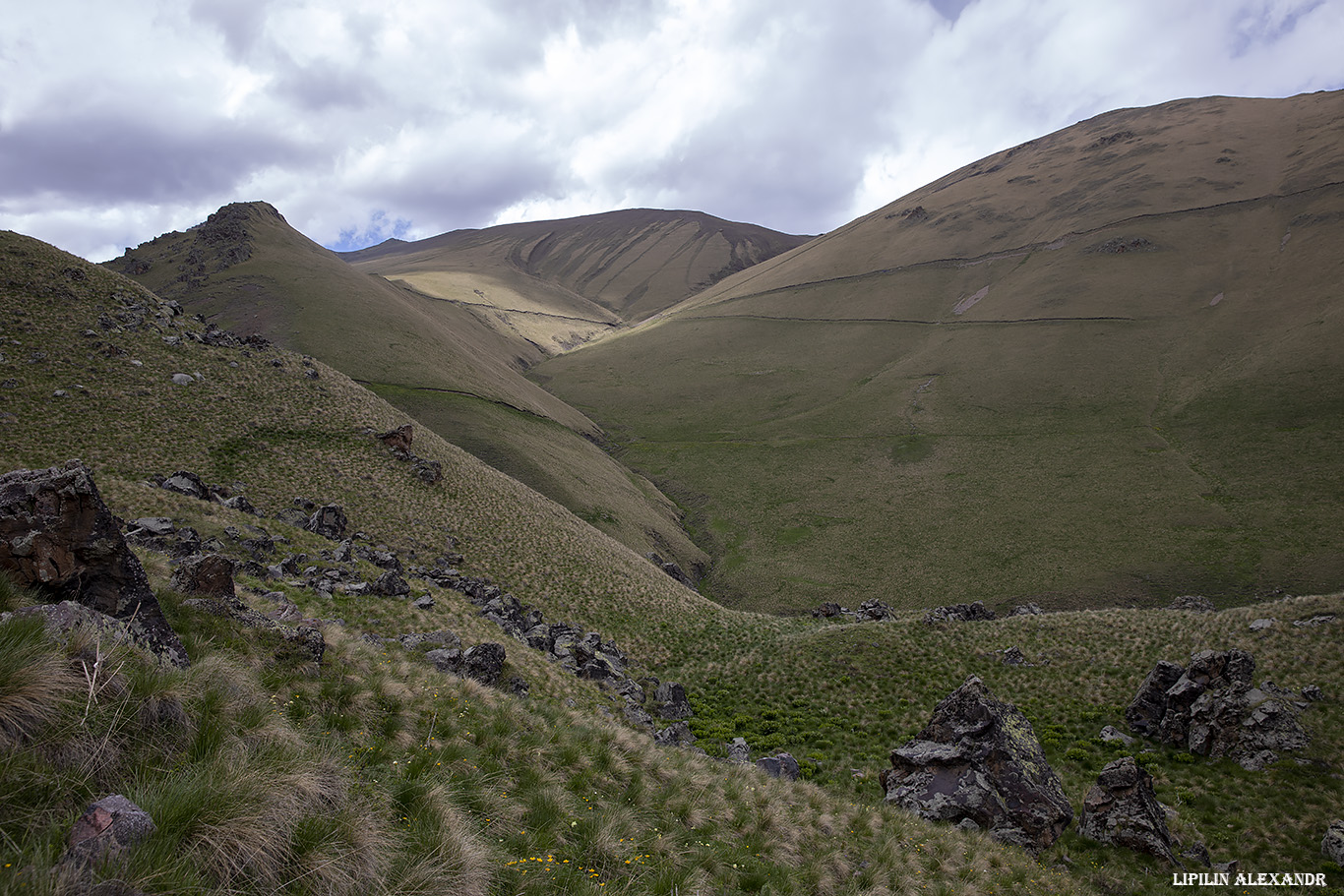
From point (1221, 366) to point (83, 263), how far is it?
121 meters

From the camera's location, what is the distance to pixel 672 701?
23141 millimetres

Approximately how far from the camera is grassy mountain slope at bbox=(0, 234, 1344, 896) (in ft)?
15.3

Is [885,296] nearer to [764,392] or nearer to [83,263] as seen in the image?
[764,392]

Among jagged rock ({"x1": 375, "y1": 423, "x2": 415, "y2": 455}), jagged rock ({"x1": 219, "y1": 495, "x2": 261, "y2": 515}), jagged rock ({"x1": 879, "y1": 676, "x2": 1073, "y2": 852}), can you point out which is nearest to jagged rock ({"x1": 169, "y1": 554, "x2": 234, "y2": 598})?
jagged rock ({"x1": 219, "y1": 495, "x2": 261, "y2": 515})

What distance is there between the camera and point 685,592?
37406 millimetres

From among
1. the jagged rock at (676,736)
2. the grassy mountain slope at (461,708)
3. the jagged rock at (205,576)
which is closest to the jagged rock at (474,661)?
the grassy mountain slope at (461,708)

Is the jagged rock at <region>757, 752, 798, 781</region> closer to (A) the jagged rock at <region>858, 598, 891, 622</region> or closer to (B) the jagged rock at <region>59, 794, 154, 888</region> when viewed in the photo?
(B) the jagged rock at <region>59, 794, 154, 888</region>

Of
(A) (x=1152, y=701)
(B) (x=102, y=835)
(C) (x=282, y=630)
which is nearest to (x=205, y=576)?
(C) (x=282, y=630)

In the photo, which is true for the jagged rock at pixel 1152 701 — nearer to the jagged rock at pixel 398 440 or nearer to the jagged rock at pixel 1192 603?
the jagged rock at pixel 1192 603

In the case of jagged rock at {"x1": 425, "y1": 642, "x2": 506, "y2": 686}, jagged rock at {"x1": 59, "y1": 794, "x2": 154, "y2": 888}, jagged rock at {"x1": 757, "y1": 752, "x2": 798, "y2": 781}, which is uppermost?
jagged rock at {"x1": 59, "y1": 794, "x2": 154, "y2": 888}

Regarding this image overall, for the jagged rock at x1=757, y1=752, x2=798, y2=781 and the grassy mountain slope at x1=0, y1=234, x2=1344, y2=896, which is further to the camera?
the jagged rock at x1=757, y1=752, x2=798, y2=781

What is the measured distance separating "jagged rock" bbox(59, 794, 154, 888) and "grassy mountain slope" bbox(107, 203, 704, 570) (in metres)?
44.3

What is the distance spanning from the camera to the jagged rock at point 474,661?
15430 mm

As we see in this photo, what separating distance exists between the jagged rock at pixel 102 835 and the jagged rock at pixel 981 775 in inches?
589
